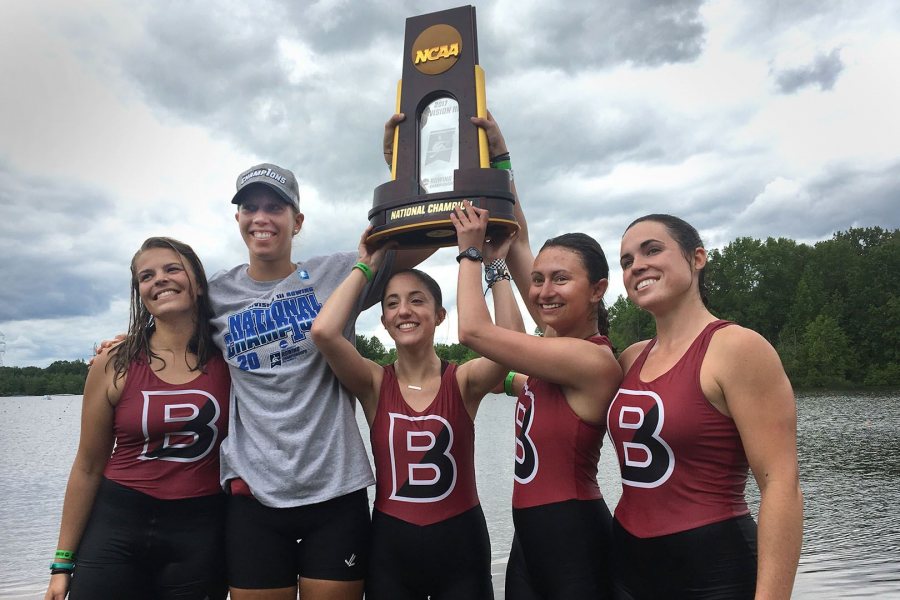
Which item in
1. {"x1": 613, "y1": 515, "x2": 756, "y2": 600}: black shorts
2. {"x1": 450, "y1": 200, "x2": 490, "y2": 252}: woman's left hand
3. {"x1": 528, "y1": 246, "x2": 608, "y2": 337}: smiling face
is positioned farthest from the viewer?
{"x1": 528, "y1": 246, "x2": 608, "y2": 337}: smiling face

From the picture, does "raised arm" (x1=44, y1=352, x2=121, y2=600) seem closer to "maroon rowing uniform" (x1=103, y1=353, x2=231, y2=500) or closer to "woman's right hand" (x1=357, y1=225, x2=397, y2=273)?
"maroon rowing uniform" (x1=103, y1=353, x2=231, y2=500)

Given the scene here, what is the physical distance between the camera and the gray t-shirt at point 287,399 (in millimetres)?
3211

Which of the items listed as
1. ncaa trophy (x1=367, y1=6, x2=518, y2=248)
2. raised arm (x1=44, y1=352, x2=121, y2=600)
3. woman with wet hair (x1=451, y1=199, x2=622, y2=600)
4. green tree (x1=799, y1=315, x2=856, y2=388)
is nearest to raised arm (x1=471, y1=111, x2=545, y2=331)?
ncaa trophy (x1=367, y1=6, x2=518, y2=248)

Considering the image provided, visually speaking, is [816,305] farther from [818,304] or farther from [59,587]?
[59,587]

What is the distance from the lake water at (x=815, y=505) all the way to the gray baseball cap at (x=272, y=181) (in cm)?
509

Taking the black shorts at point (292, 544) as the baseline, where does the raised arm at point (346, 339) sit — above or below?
above

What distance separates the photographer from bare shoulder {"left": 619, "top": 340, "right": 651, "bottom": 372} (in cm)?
304

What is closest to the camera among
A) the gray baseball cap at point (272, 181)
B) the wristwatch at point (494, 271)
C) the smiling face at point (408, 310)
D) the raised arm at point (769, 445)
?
the raised arm at point (769, 445)

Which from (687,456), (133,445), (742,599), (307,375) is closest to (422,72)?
(307,375)

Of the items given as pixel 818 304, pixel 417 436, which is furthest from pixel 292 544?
pixel 818 304

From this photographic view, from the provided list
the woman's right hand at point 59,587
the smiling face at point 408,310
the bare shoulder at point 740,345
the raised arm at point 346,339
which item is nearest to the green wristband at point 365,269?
the raised arm at point 346,339

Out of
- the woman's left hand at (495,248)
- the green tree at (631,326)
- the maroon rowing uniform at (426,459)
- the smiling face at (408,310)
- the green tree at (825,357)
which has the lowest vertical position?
the maroon rowing uniform at (426,459)

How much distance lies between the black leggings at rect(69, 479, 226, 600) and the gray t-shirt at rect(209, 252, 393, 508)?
34 centimetres

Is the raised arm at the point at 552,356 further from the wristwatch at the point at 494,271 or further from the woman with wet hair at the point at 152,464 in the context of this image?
the woman with wet hair at the point at 152,464
